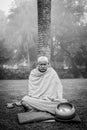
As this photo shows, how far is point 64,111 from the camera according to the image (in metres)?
5.81

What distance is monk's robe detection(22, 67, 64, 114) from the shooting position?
641 cm

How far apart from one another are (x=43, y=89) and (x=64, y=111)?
1.13 meters

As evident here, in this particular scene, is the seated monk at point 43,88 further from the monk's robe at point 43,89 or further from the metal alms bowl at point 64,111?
the metal alms bowl at point 64,111

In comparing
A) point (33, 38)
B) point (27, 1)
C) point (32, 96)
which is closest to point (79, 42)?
point (33, 38)

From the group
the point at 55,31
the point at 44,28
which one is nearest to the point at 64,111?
the point at 44,28

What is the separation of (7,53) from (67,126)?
78.1ft

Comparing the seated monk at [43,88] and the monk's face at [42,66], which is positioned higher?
the monk's face at [42,66]

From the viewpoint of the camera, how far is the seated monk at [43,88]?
21.0 feet

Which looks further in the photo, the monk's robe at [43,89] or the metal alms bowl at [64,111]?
the monk's robe at [43,89]

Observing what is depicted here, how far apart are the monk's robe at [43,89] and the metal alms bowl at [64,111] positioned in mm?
441

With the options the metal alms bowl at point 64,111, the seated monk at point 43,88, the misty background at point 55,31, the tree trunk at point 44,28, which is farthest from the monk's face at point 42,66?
the misty background at point 55,31

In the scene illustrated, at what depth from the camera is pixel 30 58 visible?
29672 mm

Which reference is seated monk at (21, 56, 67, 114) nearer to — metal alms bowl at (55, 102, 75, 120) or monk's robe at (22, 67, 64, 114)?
monk's robe at (22, 67, 64, 114)

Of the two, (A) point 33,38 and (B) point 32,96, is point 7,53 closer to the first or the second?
(A) point 33,38
